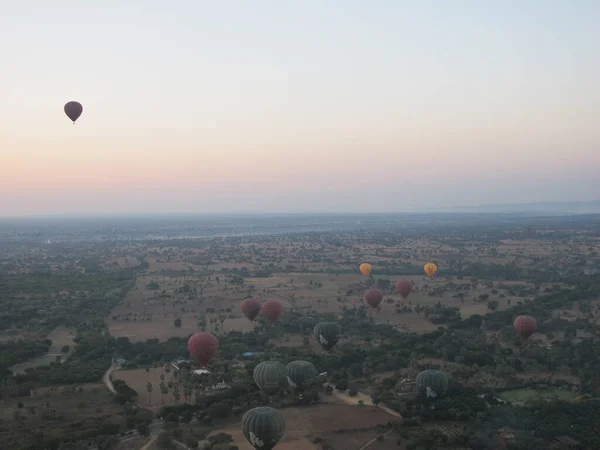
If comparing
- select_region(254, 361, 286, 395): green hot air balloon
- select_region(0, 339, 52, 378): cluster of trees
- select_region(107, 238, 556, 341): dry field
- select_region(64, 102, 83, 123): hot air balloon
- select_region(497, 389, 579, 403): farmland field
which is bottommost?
select_region(497, 389, 579, 403): farmland field

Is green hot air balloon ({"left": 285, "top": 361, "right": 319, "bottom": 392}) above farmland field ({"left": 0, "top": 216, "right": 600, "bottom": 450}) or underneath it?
above

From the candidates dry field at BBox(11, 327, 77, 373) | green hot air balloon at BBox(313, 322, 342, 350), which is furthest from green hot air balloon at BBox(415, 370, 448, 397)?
dry field at BBox(11, 327, 77, 373)

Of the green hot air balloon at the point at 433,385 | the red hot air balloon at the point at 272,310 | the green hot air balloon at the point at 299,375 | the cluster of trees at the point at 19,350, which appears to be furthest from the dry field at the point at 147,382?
the green hot air balloon at the point at 433,385

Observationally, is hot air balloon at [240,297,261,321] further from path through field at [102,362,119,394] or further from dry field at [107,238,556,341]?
path through field at [102,362,119,394]

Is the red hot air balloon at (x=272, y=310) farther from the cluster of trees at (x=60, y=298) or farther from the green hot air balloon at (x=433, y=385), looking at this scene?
the green hot air balloon at (x=433, y=385)

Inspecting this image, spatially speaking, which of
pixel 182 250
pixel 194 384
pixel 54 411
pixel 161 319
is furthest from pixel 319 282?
pixel 182 250

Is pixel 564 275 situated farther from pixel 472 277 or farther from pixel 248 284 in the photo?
pixel 248 284

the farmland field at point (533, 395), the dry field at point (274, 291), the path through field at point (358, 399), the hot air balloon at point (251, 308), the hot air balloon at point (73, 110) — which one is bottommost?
the farmland field at point (533, 395)
